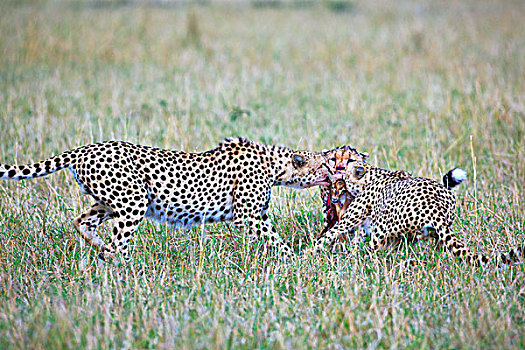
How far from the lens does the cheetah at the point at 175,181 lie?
438 cm

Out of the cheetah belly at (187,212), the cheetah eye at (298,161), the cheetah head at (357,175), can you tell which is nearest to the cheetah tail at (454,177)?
the cheetah head at (357,175)

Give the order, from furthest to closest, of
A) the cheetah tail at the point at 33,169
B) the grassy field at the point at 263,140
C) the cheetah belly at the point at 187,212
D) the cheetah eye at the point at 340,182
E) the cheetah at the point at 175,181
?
the cheetah eye at the point at 340,182 → the cheetah belly at the point at 187,212 → the cheetah at the point at 175,181 → the cheetah tail at the point at 33,169 → the grassy field at the point at 263,140

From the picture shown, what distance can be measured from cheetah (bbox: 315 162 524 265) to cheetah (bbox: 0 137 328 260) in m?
0.29

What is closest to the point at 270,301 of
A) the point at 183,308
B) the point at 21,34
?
the point at 183,308

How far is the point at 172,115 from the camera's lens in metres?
8.13

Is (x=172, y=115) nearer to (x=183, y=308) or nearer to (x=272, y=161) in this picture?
(x=272, y=161)

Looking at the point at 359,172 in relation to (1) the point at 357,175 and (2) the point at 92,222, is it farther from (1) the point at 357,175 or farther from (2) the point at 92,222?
(2) the point at 92,222

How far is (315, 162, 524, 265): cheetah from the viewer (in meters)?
4.32

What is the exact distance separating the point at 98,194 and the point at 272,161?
4.48 feet

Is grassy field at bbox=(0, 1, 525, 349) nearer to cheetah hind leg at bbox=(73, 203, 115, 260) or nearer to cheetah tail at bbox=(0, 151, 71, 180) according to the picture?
cheetah hind leg at bbox=(73, 203, 115, 260)

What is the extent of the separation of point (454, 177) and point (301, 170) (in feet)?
3.76

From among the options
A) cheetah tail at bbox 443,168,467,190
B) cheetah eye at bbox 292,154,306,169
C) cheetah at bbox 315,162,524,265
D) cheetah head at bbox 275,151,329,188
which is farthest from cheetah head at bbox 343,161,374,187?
cheetah tail at bbox 443,168,467,190

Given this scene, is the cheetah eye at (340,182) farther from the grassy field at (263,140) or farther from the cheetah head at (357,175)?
the grassy field at (263,140)

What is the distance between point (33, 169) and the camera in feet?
14.1
